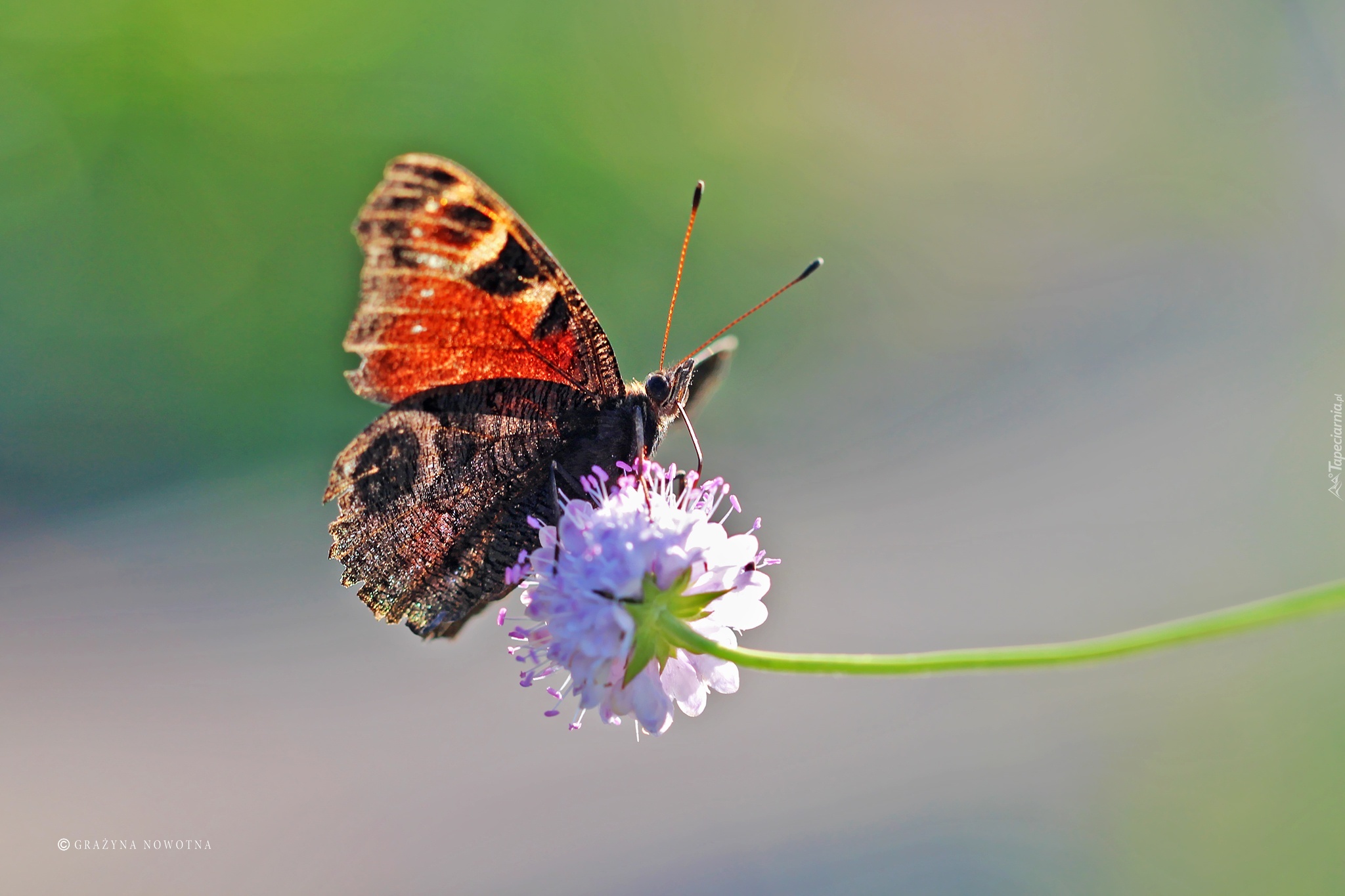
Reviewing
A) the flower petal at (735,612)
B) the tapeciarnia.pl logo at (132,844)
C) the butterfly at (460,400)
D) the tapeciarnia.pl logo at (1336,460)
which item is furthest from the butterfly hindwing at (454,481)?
the tapeciarnia.pl logo at (1336,460)

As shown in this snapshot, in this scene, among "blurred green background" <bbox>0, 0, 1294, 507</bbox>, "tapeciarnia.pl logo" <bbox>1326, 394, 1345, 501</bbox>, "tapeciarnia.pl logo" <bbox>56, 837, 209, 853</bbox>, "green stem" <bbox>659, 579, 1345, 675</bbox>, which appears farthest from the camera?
"blurred green background" <bbox>0, 0, 1294, 507</bbox>

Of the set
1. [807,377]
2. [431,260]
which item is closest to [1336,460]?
A: [807,377]

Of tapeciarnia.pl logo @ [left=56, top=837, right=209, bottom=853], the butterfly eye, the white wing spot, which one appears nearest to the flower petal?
the butterfly eye

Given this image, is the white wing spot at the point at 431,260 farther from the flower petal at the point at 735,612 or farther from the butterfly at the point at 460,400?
the flower petal at the point at 735,612

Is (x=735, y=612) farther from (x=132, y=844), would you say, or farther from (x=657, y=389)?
(x=132, y=844)

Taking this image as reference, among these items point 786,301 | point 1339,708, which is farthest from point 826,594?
point 786,301

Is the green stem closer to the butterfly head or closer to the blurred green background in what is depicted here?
the butterfly head
